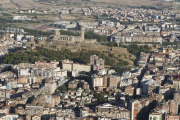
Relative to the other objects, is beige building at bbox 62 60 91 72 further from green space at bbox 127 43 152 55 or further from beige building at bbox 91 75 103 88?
green space at bbox 127 43 152 55

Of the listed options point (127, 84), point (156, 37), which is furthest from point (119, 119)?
point (156, 37)

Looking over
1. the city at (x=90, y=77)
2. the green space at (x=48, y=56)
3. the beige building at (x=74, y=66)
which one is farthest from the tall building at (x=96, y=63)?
the green space at (x=48, y=56)

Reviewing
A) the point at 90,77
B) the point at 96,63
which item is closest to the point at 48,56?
the point at 96,63

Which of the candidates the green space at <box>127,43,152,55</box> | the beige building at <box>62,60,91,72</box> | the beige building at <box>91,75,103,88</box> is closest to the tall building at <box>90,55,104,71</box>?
the beige building at <box>62,60,91,72</box>

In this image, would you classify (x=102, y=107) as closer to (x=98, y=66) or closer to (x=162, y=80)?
(x=162, y=80)

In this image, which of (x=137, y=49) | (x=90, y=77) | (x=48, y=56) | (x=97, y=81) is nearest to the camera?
(x=97, y=81)

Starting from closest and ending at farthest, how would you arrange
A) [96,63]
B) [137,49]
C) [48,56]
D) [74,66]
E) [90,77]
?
[90,77], [74,66], [96,63], [48,56], [137,49]

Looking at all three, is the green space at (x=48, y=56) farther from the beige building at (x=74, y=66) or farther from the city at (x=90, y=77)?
the beige building at (x=74, y=66)

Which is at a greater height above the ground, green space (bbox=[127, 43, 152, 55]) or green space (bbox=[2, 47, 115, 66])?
green space (bbox=[2, 47, 115, 66])

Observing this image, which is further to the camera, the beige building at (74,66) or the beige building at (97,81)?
the beige building at (74,66)

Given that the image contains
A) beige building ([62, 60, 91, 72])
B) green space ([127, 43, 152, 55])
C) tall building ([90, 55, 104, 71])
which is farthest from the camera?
green space ([127, 43, 152, 55])

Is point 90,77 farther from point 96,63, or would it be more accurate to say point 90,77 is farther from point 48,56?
point 48,56
